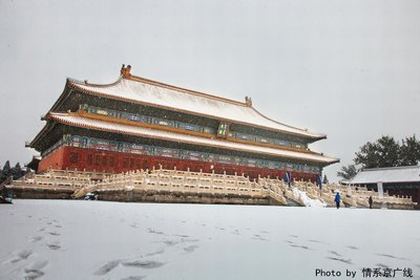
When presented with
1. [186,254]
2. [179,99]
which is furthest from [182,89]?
[186,254]

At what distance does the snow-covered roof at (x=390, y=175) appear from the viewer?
28983mm

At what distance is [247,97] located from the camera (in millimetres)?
37500

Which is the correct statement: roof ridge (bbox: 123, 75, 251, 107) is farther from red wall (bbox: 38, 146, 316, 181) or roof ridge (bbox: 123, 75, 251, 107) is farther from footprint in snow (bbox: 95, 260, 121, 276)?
footprint in snow (bbox: 95, 260, 121, 276)

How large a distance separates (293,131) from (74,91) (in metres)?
20.9

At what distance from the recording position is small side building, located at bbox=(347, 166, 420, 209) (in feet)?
93.8

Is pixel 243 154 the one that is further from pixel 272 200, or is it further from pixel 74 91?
pixel 74 91

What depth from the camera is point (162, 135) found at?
23.3 m

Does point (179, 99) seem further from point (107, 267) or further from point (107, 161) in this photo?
point (107, 267)

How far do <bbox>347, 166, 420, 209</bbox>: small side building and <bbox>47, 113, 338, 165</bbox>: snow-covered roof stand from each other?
15.8 ft

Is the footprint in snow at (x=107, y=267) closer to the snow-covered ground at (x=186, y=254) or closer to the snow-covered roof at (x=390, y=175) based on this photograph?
the snow-covered ground at (x=186, y=254)

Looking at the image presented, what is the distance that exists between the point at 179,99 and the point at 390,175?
70.9 feet

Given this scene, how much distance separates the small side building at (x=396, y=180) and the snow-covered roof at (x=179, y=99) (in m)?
6.10

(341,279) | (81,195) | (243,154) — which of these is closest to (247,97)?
(243,154)

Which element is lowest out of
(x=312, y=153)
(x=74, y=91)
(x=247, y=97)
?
(x=312, y=153)
